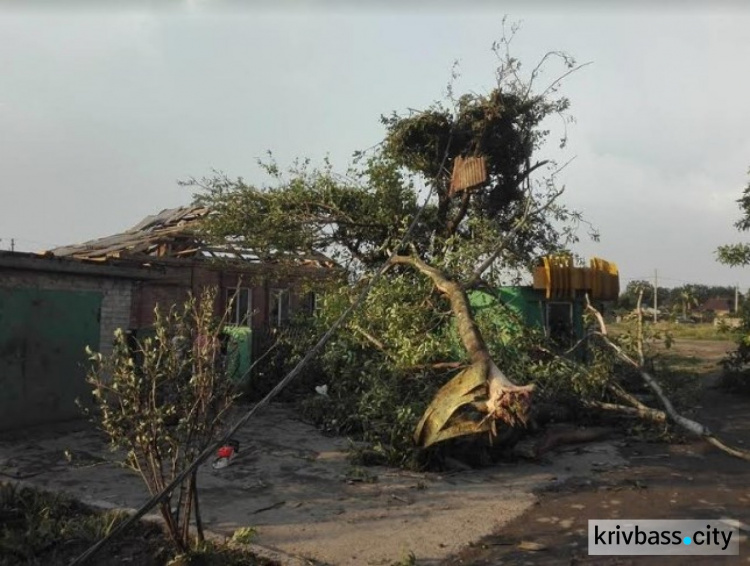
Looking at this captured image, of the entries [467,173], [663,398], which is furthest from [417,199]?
[663,398]

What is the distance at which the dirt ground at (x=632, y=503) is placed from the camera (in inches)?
179

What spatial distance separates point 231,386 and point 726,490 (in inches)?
203

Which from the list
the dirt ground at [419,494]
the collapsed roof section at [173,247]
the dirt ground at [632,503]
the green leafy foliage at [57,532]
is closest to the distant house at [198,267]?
the collapsed roof section at [173,247]

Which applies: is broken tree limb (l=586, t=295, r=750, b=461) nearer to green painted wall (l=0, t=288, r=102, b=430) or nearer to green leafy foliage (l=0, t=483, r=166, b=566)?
green leafy foliage (l=0, t=483, r=166, b=566)

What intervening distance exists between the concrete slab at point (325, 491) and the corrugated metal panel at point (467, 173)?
17.2ft

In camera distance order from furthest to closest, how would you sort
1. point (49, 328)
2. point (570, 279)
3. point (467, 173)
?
point (467, 173)
point (570, 279)
point (49, 328)

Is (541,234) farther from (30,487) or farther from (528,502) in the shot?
(30,487)

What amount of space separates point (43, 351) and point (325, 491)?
16.6ft

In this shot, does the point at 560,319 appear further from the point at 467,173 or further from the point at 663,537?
the point at 663,537

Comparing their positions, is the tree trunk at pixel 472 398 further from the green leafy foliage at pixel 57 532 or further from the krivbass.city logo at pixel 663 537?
the green leafy foliage at pixel 57 532

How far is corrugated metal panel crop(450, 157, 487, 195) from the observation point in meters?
11.5

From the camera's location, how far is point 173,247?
15867 mm

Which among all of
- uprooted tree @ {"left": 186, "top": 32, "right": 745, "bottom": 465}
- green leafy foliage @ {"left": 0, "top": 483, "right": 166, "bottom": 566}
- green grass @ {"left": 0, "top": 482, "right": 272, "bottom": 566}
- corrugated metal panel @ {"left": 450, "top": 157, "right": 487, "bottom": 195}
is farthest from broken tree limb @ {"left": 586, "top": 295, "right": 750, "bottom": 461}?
green leafy foliage @ {"left": 0, "top": 483, "right": 166, "bottom": 566}

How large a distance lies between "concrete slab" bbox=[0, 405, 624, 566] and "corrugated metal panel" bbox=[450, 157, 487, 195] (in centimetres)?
525
